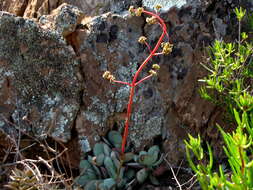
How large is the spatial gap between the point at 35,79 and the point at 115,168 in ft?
2.59

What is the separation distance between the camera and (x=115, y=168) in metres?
2.43

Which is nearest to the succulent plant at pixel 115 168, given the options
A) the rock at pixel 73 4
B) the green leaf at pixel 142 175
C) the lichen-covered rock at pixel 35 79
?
the green leaf at pixel 142 175

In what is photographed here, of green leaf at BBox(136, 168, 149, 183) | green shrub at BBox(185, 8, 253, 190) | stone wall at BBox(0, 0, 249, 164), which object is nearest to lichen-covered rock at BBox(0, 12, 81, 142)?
stone wall at BBox(0, 0, 249, 164)

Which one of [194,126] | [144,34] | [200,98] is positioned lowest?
[194,126]

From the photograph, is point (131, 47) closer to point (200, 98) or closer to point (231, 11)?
point (200, 98)

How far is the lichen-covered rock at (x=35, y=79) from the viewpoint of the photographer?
8.34 ft

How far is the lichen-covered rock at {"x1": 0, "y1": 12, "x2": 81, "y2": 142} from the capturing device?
254cm

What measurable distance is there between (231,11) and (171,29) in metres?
0.50

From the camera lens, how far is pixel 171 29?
8.96 ft

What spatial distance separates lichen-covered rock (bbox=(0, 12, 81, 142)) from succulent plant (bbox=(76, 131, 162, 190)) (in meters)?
0.27

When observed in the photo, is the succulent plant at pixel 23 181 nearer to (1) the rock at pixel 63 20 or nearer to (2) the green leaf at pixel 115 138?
(2) the green leaf at pixel 115 138

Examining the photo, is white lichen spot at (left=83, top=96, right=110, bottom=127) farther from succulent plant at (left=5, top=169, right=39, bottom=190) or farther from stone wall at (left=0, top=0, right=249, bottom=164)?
succulent plant at (left=5, top=169, right=39, bottom=190)

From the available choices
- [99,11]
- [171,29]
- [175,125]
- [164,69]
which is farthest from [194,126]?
[99,11]

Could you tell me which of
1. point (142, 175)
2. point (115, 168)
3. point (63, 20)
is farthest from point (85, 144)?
point (63, 20)
